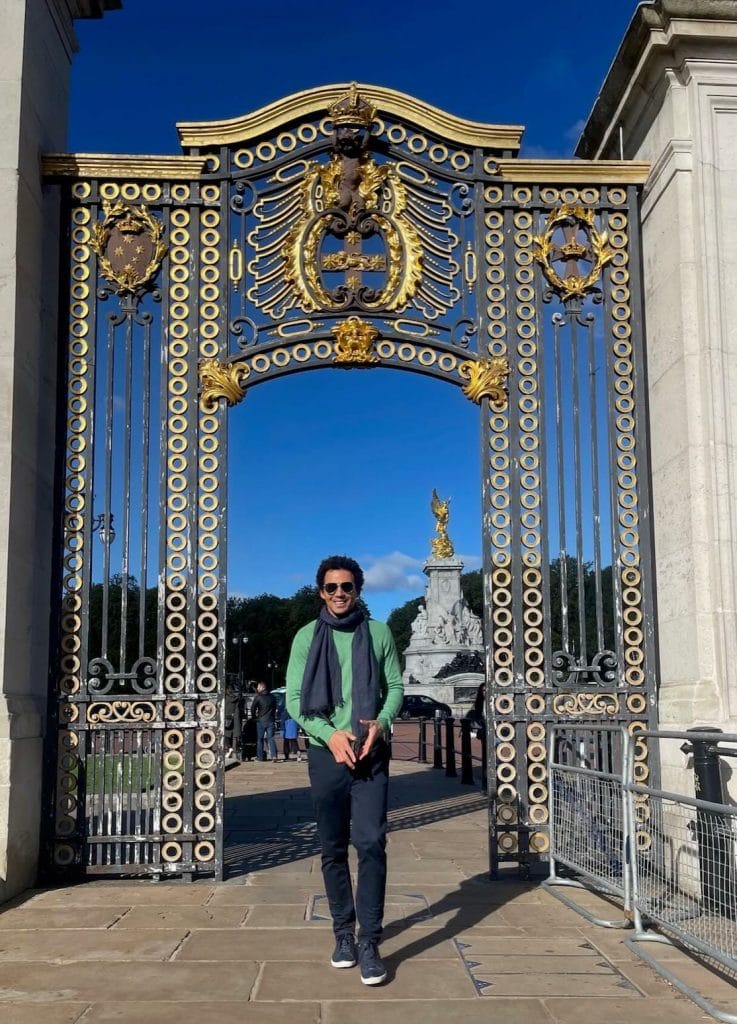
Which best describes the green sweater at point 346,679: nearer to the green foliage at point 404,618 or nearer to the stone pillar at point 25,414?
the stone pillar at point 25,414

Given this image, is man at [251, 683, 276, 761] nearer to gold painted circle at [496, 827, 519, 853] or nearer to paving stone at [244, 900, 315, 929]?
gold painted circle at [496, 827, 519, 853]

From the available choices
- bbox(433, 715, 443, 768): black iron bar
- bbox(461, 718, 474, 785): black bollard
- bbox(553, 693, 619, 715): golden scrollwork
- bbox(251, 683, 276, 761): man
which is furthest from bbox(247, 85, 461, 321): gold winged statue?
bbox(251, 683, 276, 761): man

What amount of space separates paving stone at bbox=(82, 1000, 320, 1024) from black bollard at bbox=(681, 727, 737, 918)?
2003 mm

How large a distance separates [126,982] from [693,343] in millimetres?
5421

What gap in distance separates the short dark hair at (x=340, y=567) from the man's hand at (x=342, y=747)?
775 millimetres

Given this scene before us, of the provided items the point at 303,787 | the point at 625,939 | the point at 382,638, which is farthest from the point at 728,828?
the point at 303,787

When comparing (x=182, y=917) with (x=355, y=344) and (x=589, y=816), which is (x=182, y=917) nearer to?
(x=589, y=816)

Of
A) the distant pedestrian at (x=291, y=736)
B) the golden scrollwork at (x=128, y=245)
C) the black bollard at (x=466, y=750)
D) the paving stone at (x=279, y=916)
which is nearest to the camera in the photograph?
the paving stone at (x=279, y=916)

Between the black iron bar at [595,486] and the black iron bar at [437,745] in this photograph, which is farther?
the black iron bar at [437,745]

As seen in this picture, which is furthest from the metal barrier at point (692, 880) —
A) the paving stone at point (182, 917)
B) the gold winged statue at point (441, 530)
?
the gold winged statue at point (441, 530)

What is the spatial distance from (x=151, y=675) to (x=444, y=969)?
3.41 metres

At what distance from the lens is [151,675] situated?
26.0 ft

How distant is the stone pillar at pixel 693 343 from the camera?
24.0 ft

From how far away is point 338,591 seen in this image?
530 centimetres
